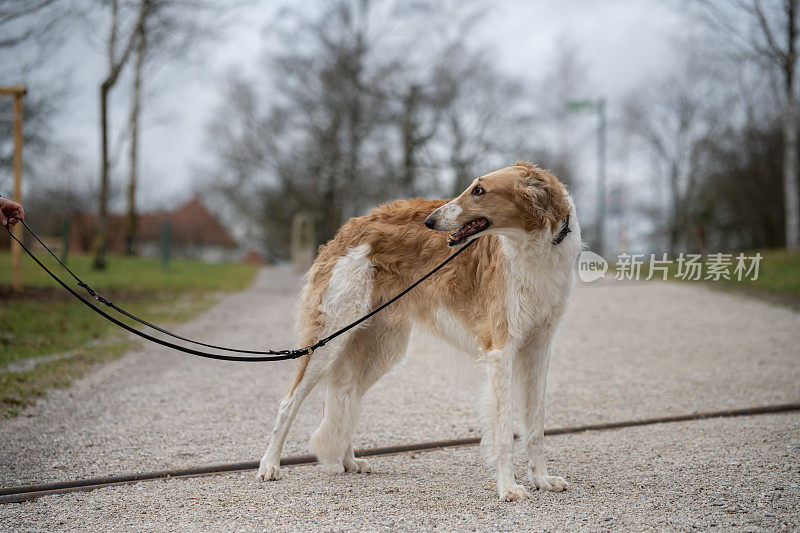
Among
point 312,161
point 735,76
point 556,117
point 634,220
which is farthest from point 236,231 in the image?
point 735,76

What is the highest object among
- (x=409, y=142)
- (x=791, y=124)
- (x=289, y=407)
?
(x=791, y=124)

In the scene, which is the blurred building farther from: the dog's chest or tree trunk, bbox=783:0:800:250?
the dog's chest

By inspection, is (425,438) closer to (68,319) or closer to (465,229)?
(465,229)

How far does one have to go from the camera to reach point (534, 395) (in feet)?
12.8

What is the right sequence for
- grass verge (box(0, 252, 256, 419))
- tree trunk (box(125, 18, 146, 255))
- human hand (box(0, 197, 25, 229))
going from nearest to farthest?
human hand (box(0, 197, 25, 229)) → grass verge (box(0, 252, 256, 419)) → tree trunk (box(125, 18, 146, 255))

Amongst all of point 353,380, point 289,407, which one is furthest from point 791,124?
point 289,407

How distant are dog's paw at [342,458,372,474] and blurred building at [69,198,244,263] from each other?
95.3 ft

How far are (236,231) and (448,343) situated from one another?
107 ft

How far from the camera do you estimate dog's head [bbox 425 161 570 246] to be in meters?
3.53

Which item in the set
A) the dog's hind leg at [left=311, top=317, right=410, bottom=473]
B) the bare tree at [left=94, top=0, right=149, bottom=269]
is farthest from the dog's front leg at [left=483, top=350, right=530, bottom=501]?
the bare tree at [left=94, top=0, right=149, bottom=269]

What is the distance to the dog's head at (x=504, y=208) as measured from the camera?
3527mm

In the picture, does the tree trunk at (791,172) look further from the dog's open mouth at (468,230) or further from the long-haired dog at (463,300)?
the dog's open mouth at (468,230)

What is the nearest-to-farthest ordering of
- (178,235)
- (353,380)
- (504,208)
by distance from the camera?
(504,208) → (353,380) → (178,235)

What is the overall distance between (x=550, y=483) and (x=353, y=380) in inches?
55.7
